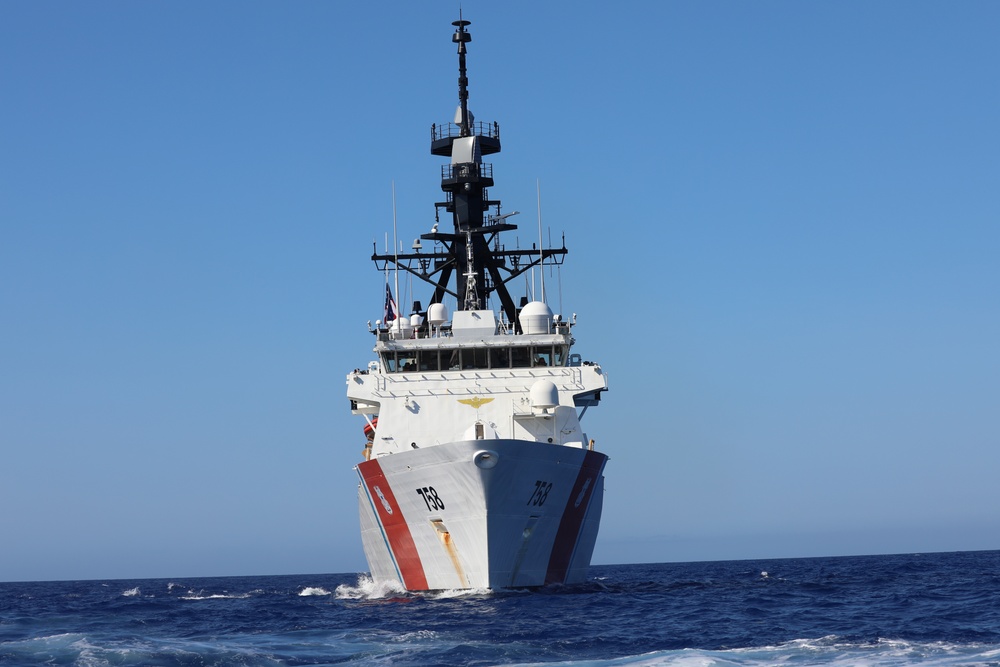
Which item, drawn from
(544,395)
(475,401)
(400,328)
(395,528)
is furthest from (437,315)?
(395,528)

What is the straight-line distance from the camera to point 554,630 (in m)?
21.7

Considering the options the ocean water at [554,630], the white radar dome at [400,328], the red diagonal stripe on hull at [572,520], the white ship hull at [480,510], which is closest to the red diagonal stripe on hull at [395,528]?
the white ship hull at [480,510]

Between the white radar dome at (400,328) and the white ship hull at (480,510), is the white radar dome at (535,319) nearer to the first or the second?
the white radar dome at (400,328)

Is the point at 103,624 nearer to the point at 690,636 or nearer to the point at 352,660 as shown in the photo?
the point at 352,660

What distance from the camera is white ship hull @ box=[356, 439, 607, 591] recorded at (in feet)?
90.5

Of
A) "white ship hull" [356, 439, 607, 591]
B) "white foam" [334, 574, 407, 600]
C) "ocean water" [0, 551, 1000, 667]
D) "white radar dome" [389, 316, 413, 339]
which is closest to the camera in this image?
"ocean water" [0, 551, 1000, 667]

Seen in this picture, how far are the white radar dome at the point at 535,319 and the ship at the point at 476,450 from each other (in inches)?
1.6

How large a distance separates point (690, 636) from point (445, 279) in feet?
75.3

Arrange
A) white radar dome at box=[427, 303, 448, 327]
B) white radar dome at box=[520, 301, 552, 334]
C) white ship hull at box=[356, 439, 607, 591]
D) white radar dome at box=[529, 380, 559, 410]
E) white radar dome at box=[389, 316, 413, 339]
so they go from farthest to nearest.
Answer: white radar dome at box=[427, 303, 448, 327] → white radar dome at box=[389, 316, 413, 339] → white radar dome at box=[520, 301, 552, 334] → white radar dome at box=[529, 380, 559, 410] → white ship hull at box=[356, 439, 607, 591]

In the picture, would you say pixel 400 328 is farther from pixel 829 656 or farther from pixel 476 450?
pixel 829 656

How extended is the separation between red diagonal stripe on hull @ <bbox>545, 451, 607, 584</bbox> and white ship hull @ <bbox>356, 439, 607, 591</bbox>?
3 cm

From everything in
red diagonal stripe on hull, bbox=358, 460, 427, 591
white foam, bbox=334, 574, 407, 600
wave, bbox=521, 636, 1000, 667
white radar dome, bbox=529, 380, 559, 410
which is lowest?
wave, bbox=521, 636, 1000, 667

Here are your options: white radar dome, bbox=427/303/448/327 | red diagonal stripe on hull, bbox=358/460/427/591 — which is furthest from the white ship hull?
white radar dome, bbox=427/303/448/327

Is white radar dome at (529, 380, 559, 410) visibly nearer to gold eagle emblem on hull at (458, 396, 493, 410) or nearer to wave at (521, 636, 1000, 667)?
gold eagle emblem on hull at (458, 396, 493, 410)
